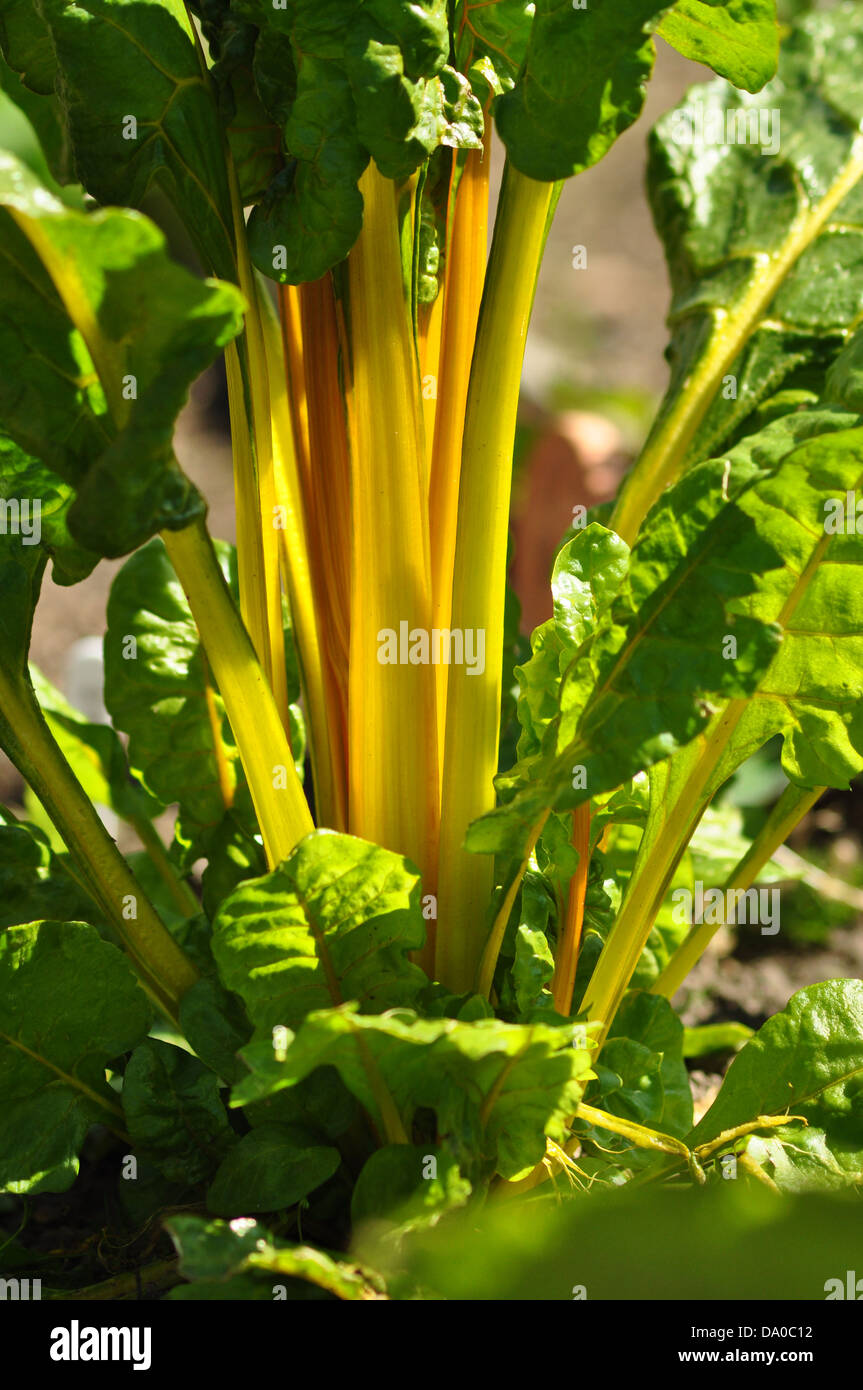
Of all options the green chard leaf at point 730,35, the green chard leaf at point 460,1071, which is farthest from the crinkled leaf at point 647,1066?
the green chard leaf at point 730,35

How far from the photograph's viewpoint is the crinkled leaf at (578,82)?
753 mm

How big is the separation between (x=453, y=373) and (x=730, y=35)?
1.04ft

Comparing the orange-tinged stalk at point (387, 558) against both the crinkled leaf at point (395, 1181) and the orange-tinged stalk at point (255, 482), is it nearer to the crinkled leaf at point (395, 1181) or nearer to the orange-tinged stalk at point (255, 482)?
the orange-tinged stalk at point (255, 482)

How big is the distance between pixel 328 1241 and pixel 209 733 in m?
0.46

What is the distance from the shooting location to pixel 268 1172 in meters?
0.87

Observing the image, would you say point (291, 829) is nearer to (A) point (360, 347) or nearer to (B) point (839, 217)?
(A) point (360, 347)

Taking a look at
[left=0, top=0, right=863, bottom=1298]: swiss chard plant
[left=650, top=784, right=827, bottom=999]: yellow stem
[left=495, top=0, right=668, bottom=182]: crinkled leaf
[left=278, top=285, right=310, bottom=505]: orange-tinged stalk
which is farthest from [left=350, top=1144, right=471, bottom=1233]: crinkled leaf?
[left=495, top=0, right=668, bottom=182]: crinkled leaf

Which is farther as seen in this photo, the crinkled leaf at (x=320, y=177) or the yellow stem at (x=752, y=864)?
the yellow stem at (x=752, y=864)

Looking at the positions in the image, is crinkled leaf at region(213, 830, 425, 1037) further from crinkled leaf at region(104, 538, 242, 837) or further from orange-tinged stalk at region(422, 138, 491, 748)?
crinkled leaf at region(104, 538, 242, 837)

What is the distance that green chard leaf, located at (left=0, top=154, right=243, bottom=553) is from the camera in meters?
0.63

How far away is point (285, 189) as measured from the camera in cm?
87

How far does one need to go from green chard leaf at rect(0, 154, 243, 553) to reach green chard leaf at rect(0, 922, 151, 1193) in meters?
0.36

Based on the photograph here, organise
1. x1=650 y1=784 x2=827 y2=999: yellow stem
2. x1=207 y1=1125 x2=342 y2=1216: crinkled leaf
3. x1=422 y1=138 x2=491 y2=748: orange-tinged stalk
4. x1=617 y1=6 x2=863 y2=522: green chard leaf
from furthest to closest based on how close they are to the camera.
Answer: x1=617 y1=6 x2=863 y2=522: green chard leaf, x1=650 y1=784 x2=827 y2=999: yellow stem, x1=422 y1=138 x2=491 y2=748: orange-tinged stalk, x1=207 y1=1125 x2=342 y2=1216: crinkled leaf
